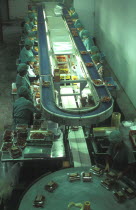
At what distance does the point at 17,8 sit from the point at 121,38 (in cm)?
1141

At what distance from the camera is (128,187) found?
4.44 meters

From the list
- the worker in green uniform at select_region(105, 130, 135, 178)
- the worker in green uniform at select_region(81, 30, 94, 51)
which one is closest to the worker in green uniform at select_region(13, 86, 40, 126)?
the worker in green uniform at select_region(105, 130, 135, 178)

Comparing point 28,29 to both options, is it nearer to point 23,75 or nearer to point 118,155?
point 23,75

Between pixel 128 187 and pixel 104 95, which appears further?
pixel 104 95

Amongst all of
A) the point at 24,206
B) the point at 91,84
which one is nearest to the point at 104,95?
the point at 91,84

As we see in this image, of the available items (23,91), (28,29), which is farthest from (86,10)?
(23,91)

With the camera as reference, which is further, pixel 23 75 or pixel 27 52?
pixel 27 52

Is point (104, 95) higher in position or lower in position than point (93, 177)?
higher

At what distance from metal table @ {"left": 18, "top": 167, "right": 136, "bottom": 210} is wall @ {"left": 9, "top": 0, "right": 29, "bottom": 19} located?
17139 millimetres

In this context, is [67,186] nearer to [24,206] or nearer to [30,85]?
[24,206]

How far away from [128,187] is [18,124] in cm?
275

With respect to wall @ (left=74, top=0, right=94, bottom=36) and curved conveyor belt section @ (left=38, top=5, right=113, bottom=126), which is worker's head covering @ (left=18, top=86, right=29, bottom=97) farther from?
wall @ (left=74, top=0, right=94, bottom=36)

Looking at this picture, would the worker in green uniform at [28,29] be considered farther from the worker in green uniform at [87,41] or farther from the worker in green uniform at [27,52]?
the worker in green uniform at [87,41]

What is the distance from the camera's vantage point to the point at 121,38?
34.5 ft
